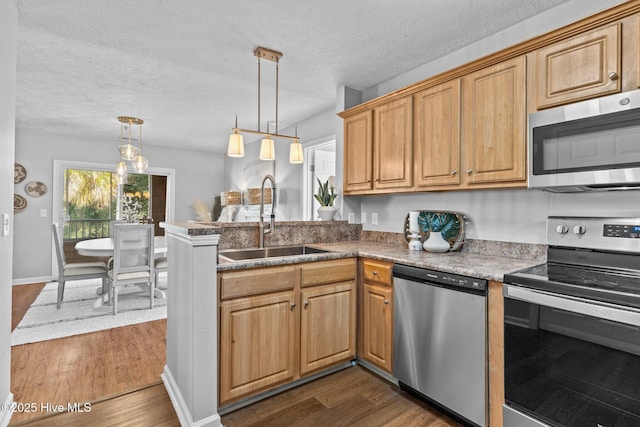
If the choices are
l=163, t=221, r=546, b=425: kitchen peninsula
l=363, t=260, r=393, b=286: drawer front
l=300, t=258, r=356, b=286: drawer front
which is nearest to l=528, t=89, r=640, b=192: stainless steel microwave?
l=163, t=221, r=546, b=425: kitchen peninsula

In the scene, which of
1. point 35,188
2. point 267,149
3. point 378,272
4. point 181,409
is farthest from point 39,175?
point 378,272

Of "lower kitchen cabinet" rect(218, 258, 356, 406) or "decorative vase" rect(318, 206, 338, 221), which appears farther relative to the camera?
"decorative vase" rect(318, 206, 338, 221)

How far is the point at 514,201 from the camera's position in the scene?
2162 millimetres

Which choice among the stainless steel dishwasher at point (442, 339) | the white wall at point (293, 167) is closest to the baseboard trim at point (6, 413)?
the stainless steel dishwasher at point (442, 339)

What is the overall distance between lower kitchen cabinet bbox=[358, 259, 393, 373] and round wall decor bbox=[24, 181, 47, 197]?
5.57 meters

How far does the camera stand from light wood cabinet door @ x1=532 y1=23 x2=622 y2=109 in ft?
5.03

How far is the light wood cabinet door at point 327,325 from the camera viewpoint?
2.14m

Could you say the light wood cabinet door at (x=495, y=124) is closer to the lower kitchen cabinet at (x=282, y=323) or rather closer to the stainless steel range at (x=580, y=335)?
the stainless steel range at (x=580, y=335)

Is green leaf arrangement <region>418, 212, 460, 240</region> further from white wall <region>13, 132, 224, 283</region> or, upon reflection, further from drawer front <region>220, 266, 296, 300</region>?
white wall <region>13, 132, 224, 283</region>

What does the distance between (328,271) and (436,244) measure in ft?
2.71

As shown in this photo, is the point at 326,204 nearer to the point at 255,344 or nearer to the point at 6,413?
the point at 255,344

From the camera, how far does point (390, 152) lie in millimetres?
2660

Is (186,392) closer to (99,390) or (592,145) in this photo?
(99,390)

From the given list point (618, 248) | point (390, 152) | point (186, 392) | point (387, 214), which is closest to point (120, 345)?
point (186, 392)
